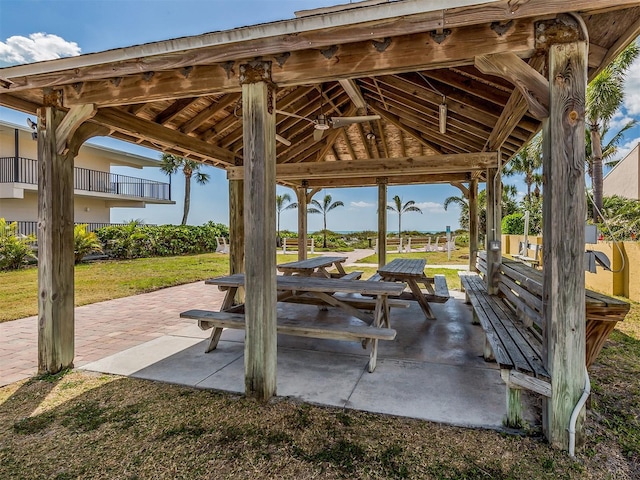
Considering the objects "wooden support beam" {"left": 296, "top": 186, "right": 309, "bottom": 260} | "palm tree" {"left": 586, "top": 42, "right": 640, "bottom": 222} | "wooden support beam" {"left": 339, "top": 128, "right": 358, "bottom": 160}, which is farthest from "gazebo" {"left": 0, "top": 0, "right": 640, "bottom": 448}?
"palm tree" {"left": 586, "top": 42, "right": 640, "bottom": 222}

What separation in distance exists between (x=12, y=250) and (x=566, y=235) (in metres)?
12.9

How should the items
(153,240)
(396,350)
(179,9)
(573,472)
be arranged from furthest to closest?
1. (153,240)
2. (179,9)
3. (396,350)
4. (573,472)

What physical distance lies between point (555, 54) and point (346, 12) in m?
1.34

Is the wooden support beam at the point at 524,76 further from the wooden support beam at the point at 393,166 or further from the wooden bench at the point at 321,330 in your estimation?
the wooden support beam at the point at 393,166

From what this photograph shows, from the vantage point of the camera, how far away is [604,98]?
13664 mm

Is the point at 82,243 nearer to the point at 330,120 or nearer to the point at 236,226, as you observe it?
the point at 236,226

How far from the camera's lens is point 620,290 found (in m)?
6.80

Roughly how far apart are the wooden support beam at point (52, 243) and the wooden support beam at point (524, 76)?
3.63m

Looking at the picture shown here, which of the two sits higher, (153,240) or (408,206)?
(408,206)

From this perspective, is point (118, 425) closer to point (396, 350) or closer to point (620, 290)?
point (396, 350)

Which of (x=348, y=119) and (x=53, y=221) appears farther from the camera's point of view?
(x=348, y=119)

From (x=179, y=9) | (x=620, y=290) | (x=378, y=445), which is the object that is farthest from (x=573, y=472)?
(x=179, y=9)

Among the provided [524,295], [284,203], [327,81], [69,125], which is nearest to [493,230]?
[524,295]

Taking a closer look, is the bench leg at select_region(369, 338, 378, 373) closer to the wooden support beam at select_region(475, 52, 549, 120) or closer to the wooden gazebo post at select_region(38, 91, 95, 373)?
the wooden support beam at select_region(475, 52, 549, 120)
